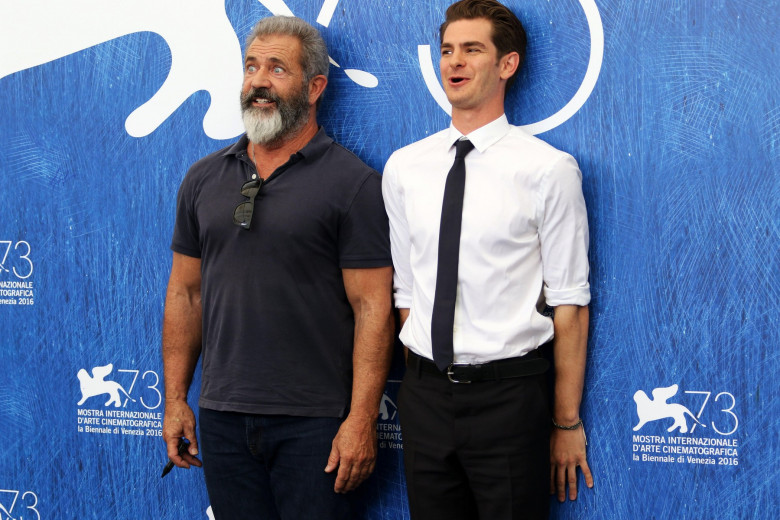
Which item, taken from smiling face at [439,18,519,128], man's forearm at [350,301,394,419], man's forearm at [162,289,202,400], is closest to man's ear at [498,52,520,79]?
smiling face at [439,18,519,128]

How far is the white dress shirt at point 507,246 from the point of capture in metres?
2.04

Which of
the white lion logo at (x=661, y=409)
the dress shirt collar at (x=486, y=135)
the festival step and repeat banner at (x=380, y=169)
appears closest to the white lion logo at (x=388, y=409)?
the festival step and repeat banner at (x=380, y=169)

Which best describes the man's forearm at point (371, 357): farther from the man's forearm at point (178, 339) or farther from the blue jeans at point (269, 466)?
the man's forearm at point (178, 339)

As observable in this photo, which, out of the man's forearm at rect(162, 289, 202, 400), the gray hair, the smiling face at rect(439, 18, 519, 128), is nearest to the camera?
the smiling face at rect(439, 18, 519, 128)

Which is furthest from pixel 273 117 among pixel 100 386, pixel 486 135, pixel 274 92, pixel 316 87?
pixel 100 386

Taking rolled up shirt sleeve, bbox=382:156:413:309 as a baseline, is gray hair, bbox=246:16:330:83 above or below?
above

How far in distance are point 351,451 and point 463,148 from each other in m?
0.80

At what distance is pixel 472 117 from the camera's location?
2.15 m

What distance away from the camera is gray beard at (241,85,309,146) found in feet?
7.52

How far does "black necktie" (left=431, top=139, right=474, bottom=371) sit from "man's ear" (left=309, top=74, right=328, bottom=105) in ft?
1.68

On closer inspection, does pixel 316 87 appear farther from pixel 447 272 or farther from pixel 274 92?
pixel 447 272

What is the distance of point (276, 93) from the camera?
91.0 inches

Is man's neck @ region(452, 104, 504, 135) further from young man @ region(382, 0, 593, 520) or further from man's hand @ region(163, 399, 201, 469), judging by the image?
man's hand @ region(163, 399, 201, 469)

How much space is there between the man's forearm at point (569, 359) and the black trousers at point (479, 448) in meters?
0.06
